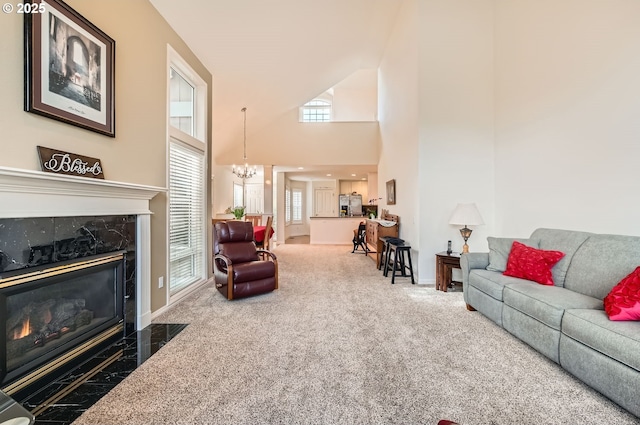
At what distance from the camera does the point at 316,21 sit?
4.46 m

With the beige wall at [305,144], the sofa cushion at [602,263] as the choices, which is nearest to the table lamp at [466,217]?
the sofa cushion at [602,263]

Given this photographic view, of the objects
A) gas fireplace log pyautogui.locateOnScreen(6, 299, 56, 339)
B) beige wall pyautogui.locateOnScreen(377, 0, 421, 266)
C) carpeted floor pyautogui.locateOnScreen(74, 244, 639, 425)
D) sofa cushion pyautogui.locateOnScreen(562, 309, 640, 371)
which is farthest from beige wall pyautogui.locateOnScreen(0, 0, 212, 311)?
sofa cushion pyautogui.locateOnScreen(562, 309, 640, 371)

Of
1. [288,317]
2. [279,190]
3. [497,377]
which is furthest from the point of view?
[279,190]

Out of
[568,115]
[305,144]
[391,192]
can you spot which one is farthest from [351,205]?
[568,115]

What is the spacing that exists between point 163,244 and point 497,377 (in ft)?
11.3

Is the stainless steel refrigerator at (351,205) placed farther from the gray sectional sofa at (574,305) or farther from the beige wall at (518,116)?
the gray sectional sofa at (574,305)

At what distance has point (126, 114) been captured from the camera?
2719mm

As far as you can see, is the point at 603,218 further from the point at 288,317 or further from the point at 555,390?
the point at 288,317

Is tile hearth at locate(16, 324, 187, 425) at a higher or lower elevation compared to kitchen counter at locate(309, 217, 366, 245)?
lower

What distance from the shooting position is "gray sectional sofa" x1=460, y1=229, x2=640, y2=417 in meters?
1.63

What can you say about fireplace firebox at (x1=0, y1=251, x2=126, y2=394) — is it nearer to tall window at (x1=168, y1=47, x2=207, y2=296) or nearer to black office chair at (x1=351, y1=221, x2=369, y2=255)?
tall window at (x1=168, y1=47, x2=207, y2=296)

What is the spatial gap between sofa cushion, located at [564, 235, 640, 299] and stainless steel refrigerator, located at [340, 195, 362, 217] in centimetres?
848

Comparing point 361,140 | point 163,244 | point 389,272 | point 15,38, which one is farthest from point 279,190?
point 15,38

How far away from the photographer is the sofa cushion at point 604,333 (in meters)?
1.56
